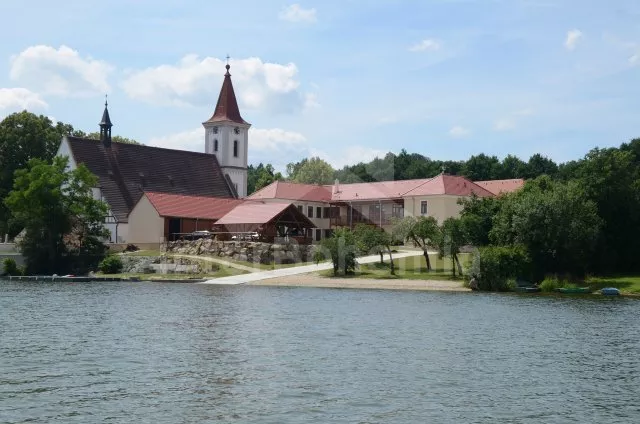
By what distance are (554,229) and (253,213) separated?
103 feet

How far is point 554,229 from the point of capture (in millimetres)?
53844

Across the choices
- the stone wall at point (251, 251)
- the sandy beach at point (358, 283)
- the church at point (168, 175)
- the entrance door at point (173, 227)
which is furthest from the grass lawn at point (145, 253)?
the sandy beach at point (358, 283)

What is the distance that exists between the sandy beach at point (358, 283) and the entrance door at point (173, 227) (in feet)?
71.4

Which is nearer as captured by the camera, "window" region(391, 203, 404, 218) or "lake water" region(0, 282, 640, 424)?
"lake water" region(0, 282, 640, 424)

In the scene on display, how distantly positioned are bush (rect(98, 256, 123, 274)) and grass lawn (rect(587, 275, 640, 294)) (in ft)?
127

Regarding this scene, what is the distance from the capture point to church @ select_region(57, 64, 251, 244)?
8062 centimetres

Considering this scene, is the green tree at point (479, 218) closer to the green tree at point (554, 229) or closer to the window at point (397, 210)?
the green tree at point (554, 229)

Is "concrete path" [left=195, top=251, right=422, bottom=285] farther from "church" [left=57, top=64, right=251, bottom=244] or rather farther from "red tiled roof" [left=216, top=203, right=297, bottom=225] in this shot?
"church" [left=57, top=64, right=251, bottom=244]

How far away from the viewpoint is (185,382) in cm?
2066

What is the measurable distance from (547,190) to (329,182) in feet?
204

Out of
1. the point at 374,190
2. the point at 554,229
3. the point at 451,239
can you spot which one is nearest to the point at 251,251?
the point at 451,239

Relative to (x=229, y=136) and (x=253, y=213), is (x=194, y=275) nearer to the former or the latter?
(x=253, y=213)

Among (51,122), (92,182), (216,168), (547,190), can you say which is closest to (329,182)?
(216,168)

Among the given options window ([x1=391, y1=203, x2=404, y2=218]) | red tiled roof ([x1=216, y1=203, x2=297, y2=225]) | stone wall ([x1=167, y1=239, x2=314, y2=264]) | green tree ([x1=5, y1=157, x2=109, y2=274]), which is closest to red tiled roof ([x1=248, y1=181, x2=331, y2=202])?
red tiled roof ([x1=216, y1=203, x2=297, y2=225])
